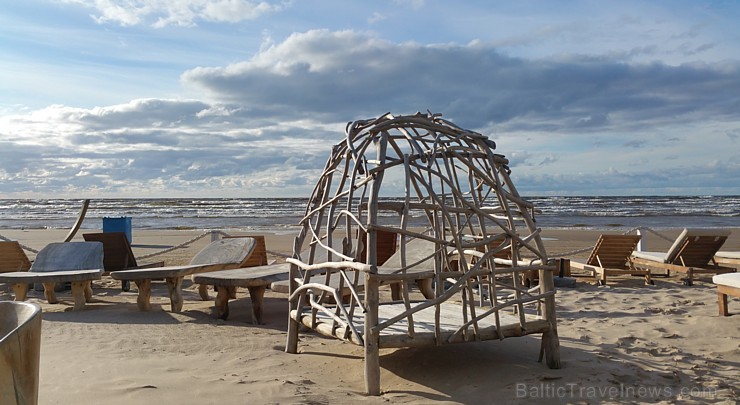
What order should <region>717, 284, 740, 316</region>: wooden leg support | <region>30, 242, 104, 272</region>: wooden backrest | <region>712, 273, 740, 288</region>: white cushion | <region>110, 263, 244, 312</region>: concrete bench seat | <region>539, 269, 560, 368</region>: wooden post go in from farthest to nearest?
<region>30, 242, 104, 272</region>: wooden backrest → <region>110, 263, 244, 312</region>: concrete bench seat → <region>717, 284, 740, 316</region>: wooden leg support → <region>712, 273, 740, 288</region>: white cushion → <region>539, 269, 560, 368</region>: wooden post

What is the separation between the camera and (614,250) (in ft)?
35.7

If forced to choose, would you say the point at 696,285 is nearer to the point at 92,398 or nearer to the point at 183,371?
the point at 183,371

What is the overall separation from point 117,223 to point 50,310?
9.54 metres

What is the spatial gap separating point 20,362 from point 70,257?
7403 mm

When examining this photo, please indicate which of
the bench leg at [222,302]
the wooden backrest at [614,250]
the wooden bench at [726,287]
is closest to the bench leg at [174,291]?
the bench leg at [222,302]

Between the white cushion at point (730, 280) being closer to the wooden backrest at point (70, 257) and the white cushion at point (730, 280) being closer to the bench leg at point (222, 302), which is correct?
the bench leg at point (222, 302)

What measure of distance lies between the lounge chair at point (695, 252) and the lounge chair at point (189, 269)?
6.76 m

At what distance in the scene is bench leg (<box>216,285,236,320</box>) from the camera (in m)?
7.12

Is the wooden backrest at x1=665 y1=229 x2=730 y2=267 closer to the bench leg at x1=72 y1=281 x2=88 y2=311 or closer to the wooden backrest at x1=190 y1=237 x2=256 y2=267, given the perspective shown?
the wooden backrest at x1=190 y1=237 x2=256 y2=267

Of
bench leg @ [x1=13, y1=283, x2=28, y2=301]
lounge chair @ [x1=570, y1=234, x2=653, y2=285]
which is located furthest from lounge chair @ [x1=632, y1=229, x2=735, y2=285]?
bench leg @ [x1=13, y1=283, x2=28, y2=301]

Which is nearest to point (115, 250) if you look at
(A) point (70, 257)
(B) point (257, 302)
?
(A) point (70, 257)

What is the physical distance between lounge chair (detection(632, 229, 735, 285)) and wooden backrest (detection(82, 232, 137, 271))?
8809 mm

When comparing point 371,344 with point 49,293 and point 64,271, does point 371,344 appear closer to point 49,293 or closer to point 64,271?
point 64,271

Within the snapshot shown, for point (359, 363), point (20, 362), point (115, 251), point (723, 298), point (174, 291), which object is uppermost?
point (20, 362)
